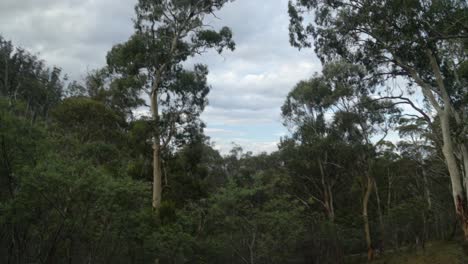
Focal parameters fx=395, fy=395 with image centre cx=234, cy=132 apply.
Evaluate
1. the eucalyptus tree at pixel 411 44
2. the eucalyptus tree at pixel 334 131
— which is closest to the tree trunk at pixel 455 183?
the eucalyptus tree at pixel 411 44

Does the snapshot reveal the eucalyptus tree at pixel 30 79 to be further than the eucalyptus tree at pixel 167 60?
Yes

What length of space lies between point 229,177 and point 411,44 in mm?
10878

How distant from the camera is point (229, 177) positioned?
19281 mm

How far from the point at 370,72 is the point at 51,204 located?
10.4 m

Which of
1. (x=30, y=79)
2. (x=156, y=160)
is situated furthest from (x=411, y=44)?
(x=30, y=79)

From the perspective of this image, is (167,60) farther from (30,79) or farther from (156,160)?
(30,79)

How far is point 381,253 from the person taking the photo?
69.8ft

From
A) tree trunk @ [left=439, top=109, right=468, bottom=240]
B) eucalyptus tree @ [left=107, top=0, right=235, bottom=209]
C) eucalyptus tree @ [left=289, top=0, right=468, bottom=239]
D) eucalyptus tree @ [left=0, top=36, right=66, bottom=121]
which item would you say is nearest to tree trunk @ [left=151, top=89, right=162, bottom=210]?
eucalyptus tree @ [left=107, top=0, right=235, bottom=209]

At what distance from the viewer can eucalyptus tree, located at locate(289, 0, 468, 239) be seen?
984 cm

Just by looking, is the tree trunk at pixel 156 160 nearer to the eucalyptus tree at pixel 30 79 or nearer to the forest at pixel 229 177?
the forest at pixel 229 177

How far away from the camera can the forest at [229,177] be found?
30.9 feet

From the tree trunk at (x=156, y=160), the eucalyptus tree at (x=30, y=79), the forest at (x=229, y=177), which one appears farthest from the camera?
the eucalyptus tree at (x=30, y=79)

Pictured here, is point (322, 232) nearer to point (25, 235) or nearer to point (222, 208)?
point (222, 208)

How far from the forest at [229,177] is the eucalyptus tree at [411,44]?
0.05 meters
